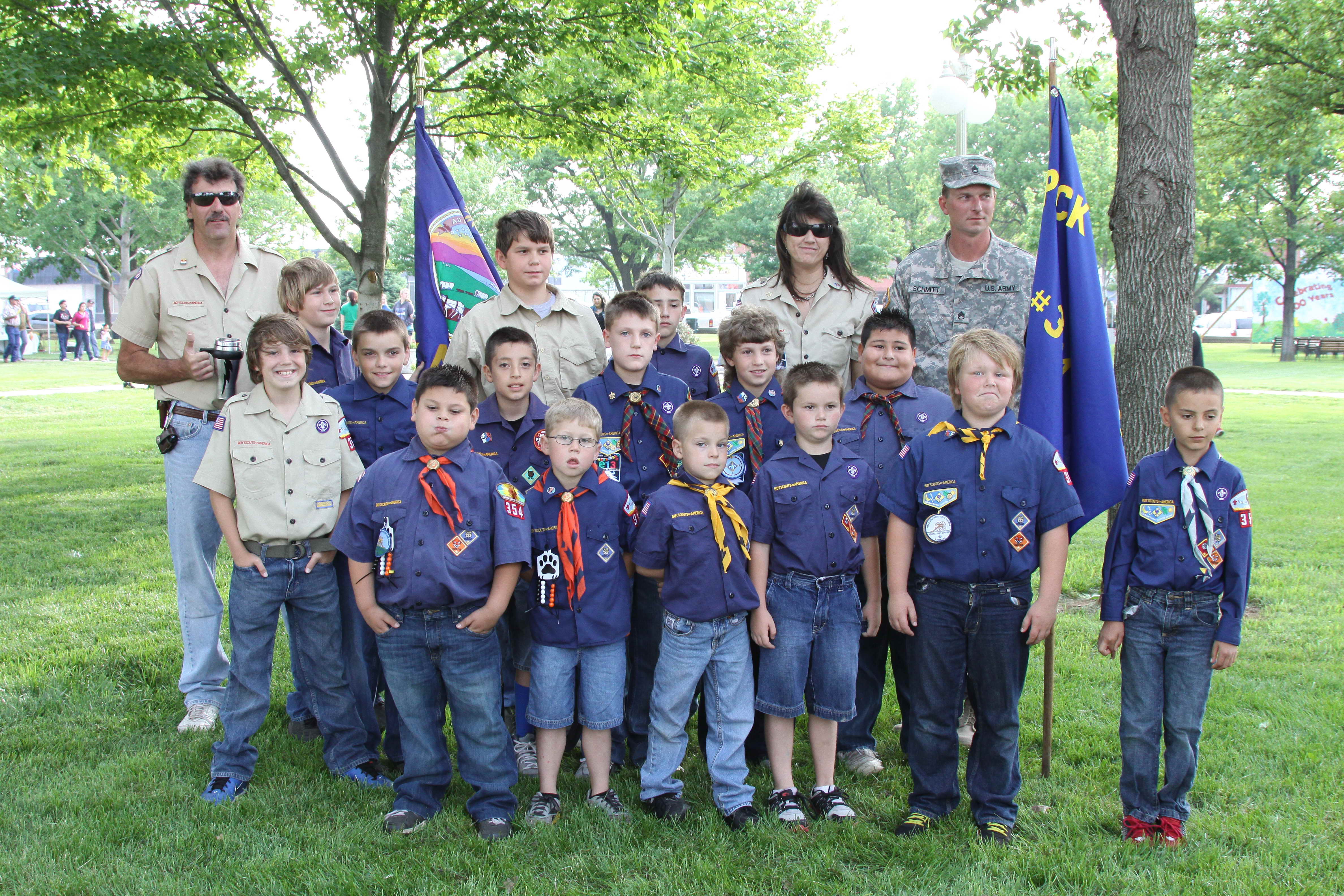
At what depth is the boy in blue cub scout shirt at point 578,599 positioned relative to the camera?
361 centimetres

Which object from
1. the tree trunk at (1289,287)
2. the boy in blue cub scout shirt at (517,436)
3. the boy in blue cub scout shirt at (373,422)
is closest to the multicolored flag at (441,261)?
the boy in blue cub scout shirt at (373,422)

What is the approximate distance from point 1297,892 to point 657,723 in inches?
86.1

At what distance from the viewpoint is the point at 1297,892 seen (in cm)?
300

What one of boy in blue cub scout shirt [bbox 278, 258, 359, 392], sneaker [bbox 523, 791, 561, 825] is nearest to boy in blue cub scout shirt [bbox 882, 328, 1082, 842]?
sneaker [bbox 523, 791, 561, 825]

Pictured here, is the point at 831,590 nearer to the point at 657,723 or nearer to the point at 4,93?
the point at 657,723

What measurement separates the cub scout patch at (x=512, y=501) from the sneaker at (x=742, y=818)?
4.50 ft

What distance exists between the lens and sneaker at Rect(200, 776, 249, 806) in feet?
12.0

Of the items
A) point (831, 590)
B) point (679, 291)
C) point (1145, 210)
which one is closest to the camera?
point (831, 590)

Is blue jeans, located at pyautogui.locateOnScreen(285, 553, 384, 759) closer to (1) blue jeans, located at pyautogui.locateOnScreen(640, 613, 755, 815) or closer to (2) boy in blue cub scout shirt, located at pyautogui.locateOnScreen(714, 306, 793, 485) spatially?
(1) blue jeans, located at pyautogui.locateOnScreen(640, 613, 755, 815)

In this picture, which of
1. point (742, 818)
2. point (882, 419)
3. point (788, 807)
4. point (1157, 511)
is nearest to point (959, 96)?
point (882, 419)

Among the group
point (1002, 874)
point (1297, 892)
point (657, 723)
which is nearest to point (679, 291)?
point (657, 723)

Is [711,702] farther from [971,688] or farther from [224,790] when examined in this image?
[224,790]

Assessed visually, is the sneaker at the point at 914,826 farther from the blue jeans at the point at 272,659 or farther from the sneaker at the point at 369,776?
the blue jeans at the point at 272,659

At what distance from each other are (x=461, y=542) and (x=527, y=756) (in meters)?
1.19
